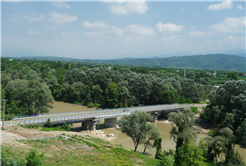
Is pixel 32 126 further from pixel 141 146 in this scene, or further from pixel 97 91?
pixel 97 91

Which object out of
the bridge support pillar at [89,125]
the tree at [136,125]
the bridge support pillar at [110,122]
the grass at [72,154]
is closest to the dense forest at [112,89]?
the bridge support pillar at [110,122]

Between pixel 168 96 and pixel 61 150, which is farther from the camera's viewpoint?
pixel 168 96

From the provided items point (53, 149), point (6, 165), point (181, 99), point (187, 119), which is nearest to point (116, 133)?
point (187, 119)

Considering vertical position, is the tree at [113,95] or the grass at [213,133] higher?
the tree at [113,95]

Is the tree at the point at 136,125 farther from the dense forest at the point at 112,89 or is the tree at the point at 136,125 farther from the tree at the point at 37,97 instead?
the dense forest at the point at 112,89

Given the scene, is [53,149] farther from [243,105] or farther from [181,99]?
[181,99]

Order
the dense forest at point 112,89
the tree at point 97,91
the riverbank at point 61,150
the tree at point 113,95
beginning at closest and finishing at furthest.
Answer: the riverbank at point 61,150
the tree at point 113,95
the dense forest at point 112,89
the tree at point 97,91

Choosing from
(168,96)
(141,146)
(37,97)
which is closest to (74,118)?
(37,97)

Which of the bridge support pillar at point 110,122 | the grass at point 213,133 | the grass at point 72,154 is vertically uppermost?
the grass at point 72,154
